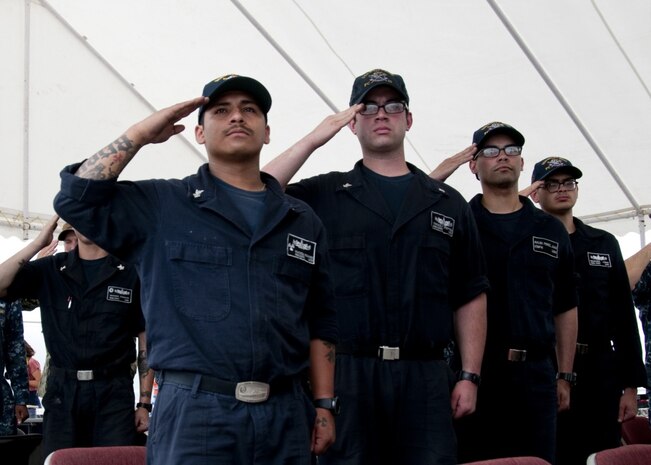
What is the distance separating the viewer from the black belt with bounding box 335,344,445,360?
352 cm

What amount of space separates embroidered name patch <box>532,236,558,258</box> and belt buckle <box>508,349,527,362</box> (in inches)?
19.2

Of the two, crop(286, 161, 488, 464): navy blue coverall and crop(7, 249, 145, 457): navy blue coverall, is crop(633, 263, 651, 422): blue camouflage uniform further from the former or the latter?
crop(7, 249, 145, 457): navy blue coverall

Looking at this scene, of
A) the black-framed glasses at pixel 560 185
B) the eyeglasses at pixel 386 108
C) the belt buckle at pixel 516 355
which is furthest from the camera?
the black-framed glasses at pixel 560 185

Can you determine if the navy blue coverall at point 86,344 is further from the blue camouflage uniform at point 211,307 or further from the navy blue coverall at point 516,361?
the blue camouflage uniform at point 211,307

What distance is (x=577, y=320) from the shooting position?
498 centimetres

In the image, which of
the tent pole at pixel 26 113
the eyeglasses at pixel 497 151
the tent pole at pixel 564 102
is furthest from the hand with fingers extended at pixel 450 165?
the tent pole at pixel 26 113

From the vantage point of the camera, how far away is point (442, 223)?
3.73 m

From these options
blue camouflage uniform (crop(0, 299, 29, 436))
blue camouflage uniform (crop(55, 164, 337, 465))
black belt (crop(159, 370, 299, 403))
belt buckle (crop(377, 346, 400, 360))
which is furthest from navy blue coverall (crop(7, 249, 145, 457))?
black belt (crop(159, 370, 299, 403))

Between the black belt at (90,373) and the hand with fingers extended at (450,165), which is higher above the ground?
the hand with fingers extended at (450,165)

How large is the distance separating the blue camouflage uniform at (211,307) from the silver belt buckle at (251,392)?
14mm

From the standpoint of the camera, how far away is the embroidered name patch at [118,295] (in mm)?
5609

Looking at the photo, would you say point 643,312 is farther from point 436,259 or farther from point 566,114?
point 566,114

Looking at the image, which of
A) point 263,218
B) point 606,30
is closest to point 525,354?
point 263,218

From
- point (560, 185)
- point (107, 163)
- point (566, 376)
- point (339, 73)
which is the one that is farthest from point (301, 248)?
point (339, 73)
